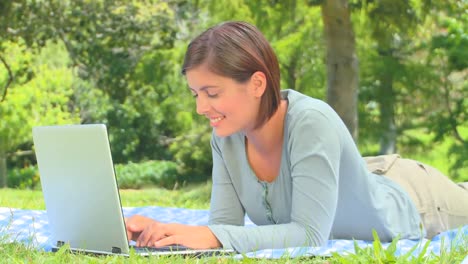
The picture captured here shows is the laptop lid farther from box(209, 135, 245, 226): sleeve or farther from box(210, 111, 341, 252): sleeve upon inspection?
box(209, 135, 245, 226): sleeve

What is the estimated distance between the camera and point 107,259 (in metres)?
2.73

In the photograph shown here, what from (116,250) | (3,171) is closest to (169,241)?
(116,250)

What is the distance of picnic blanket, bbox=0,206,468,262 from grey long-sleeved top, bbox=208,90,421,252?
0.06 metres

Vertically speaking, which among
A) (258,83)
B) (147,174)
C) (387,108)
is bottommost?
(147,174)

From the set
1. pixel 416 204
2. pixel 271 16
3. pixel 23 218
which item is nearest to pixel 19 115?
pixel 271 16

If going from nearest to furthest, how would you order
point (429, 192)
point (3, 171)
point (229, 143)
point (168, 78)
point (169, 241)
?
point (169, 241) → point (229, 143) → point (429, 192) → point (3, 171) → point (168, 78)

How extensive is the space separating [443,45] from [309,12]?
6.53 ft

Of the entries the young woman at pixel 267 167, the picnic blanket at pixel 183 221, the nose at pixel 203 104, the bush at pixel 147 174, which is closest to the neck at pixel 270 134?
the young woman at pixel 267 167

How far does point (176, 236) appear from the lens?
2.70 metres

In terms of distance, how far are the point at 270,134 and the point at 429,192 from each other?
3.21ft

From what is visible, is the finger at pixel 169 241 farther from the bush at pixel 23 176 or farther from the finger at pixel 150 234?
the bush at pixel 23 176

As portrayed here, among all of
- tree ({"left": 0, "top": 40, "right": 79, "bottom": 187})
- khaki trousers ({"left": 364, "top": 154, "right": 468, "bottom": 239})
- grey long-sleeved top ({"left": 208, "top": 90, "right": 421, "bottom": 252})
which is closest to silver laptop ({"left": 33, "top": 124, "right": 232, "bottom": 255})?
grey long-sleeved top ({"left": 208, "top": 90, "right": 421, "bottom": 252})

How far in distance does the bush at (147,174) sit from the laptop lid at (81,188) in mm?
9988

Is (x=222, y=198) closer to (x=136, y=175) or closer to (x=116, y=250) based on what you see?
(x=116, y=250)
